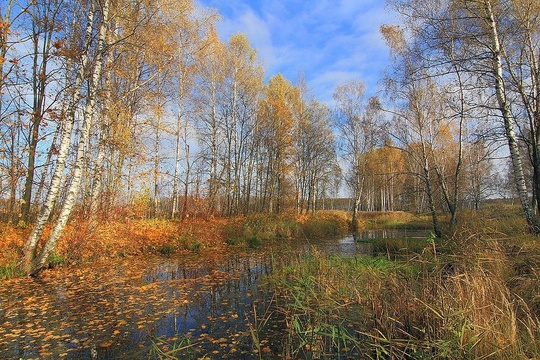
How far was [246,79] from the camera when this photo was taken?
24.0 metres

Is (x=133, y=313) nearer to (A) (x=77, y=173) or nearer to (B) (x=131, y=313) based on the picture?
(B) (x=131, y=313)

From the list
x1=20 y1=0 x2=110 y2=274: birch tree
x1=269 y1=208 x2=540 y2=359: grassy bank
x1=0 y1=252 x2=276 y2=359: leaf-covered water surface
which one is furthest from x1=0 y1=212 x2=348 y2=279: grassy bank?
x1=269 y1=208 x2=540 y2=359: grassy bank

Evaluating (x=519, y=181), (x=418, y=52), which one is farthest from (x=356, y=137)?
(x=519, y=181)

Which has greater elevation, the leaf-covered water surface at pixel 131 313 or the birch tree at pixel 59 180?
the birch tree at pixel 59 180

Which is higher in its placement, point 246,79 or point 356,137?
point 246,79

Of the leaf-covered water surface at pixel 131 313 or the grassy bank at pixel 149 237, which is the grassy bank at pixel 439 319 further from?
the grassy bank at pixel 149 237

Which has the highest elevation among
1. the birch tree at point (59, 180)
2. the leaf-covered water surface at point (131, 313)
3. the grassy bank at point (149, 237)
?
the birch tree at point (59, 180)

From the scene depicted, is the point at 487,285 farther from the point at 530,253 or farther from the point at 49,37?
the point at 49,37

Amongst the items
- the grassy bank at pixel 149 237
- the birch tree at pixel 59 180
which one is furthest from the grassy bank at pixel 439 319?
the grassy bank at pixel 149 237

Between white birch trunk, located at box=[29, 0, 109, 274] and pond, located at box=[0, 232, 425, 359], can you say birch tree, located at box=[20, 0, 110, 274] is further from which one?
pond, located at box=[0, 232, 425, 359]

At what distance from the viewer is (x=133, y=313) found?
543 cm

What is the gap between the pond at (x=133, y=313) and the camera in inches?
159

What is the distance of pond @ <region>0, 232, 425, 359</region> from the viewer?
4.05 meters

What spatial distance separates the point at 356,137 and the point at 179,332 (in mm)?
25458
